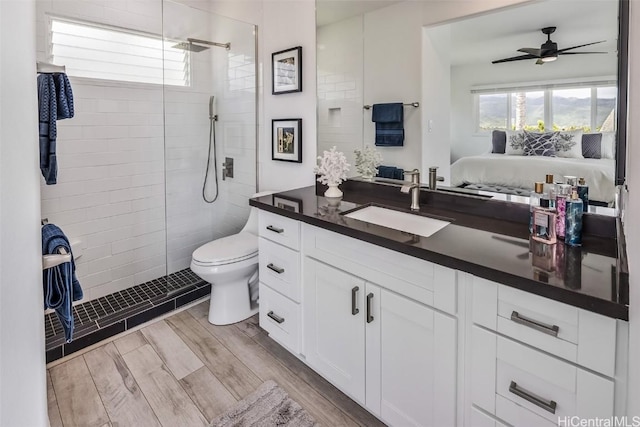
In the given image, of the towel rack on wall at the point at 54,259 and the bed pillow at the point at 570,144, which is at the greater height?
the bed pillow at the point at 570,144

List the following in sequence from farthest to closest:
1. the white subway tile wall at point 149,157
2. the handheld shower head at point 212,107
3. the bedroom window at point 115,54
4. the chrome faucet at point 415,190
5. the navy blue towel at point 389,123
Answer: the handheld shower head at point 212,107 → the white subway tile wall at point 149,157 → the bedroom window at point 115,54 → the navy blue towel at point 389,123 → the chrome faucet at point 415,190

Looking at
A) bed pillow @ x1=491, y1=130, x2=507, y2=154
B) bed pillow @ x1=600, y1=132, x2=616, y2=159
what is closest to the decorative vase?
bed pillow @ x1=491, y1=130, x2=507, y2=154

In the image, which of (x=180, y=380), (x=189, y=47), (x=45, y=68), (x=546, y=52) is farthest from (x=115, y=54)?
(x=546, y=52)

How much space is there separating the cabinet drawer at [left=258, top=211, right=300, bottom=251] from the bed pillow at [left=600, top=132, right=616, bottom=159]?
4.10 ft

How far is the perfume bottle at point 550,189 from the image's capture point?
54.8 inches

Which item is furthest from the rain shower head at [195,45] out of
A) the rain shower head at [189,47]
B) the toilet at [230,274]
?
the toilet at [230,274]

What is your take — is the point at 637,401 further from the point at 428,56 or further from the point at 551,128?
the point at 428,56

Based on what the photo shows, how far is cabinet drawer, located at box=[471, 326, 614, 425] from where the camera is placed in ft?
3.16

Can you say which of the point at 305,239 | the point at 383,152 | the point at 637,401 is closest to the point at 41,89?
the point at 305,239

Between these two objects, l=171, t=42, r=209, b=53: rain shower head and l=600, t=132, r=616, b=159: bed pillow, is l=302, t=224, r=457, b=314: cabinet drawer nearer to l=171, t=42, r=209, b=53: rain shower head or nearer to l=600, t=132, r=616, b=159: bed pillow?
l=600, t=132, r=616, b=159: bed pillow

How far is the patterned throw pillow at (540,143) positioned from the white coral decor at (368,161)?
80 cm

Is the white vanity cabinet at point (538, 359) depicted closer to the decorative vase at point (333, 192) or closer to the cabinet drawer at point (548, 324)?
the cabinet drawer at point (548, 324)

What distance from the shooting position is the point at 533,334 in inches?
41.5

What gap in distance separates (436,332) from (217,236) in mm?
2259
